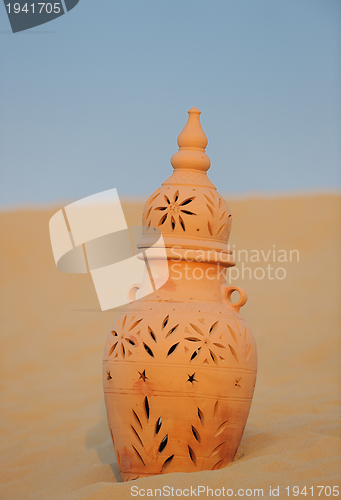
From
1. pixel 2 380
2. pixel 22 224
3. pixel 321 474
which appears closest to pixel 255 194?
pixel 22 224

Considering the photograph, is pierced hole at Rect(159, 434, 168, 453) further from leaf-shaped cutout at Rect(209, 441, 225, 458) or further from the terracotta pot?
leaf-shaped cutout at Rect(209, 441, 225, 458)

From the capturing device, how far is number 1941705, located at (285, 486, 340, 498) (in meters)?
4.03

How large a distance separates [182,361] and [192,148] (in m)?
2.03

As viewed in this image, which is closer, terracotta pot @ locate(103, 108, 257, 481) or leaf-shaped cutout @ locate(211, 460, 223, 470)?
terracotta pot @ locate(103, 108, 257, 481)

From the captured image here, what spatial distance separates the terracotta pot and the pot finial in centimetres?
32

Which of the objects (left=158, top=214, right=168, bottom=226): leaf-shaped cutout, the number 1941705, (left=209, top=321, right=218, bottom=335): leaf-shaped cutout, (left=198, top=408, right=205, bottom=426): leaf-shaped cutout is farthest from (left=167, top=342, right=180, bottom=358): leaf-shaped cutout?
the number 1941705

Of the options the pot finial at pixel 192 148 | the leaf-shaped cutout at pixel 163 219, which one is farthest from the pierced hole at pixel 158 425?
the pot finial at pixel 192 148

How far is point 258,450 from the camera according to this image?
18.1ft

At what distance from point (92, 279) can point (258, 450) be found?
41.8ft

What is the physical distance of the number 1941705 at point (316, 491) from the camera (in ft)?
Result: 13.2

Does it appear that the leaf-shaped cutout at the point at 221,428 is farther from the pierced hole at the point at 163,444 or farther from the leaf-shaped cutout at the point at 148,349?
the leaf-shaped cutout at the point at 148,349

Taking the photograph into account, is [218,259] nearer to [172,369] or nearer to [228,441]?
[172,369]

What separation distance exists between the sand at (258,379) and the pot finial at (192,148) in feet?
8.50

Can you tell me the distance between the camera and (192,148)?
230 inches
